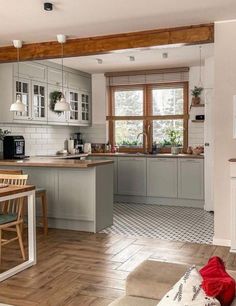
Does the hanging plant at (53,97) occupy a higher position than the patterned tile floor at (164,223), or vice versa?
the hanging plant at (53,97)

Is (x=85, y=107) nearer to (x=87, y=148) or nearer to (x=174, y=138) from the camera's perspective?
(x=87, y=148)

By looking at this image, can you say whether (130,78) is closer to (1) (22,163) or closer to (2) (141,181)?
(2) (141,181)

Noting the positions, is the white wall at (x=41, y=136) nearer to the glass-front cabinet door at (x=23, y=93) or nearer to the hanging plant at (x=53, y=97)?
the glass-front cabinet door at (x=23, y=93)

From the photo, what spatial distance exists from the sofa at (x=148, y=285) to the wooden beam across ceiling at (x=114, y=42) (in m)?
3.22

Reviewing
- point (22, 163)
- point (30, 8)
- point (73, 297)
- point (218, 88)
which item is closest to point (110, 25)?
point (30, 8)

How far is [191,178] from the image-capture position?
7.00m

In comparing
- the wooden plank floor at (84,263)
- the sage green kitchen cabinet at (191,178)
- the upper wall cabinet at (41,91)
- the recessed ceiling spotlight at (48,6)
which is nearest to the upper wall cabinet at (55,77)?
the upper wall cabinet at (41,91)

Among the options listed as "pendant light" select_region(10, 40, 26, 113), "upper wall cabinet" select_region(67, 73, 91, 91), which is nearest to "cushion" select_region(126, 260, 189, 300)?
"pendant light" select_region(10, 40, 26, 113)

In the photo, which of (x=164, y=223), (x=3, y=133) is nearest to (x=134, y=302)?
(x=164, y=223)

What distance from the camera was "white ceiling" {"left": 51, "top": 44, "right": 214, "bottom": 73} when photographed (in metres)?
6.21

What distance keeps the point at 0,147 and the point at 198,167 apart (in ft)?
10.8

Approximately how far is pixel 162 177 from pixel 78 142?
209 cm

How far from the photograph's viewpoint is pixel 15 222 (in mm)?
3889

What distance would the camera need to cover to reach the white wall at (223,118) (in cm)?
453
